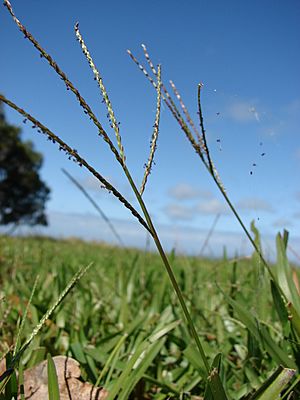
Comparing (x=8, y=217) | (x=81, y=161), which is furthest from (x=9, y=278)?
(x=8, y=217)

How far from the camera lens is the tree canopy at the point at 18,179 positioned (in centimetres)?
3269

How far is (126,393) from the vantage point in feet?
3.39

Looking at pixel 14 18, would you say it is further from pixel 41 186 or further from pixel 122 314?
pixel 41 186

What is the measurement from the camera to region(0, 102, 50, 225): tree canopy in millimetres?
32688

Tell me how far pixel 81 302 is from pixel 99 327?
32cm

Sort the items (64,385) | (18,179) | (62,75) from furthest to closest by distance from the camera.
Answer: (18,179)
(64,385)
(62,75)

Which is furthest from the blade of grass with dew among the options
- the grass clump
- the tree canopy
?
the tree canopy

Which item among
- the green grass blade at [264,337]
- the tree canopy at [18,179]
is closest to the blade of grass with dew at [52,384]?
the green grass blade at [264,337]

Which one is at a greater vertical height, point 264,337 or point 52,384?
point 264,337

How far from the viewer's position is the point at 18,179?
→ 1330 inches

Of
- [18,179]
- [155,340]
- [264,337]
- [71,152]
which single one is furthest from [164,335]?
[18,179]

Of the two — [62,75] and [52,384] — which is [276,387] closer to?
[52,384]

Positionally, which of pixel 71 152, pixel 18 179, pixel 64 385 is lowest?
pixel 64 385

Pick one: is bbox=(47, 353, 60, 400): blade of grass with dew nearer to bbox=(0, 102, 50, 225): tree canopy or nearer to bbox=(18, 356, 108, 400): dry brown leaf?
bbox=(18, 356, 108, 400): dry brown leaf
